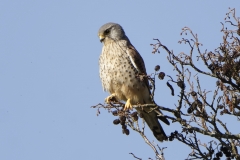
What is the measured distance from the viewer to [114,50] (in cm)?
541

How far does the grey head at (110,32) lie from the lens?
18.7ft

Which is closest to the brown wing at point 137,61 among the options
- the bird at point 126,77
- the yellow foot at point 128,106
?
the bird at point 126,77

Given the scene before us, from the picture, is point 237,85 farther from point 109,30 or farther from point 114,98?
point 109,30

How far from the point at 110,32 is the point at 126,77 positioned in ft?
2.69

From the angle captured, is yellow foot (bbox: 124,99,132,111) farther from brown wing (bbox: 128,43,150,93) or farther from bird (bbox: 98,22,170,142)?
brown wing (bbox: 128,43,150,93)

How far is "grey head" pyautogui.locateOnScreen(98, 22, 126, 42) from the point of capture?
5.71 meters

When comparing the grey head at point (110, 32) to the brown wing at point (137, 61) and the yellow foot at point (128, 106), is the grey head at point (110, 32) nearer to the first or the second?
the brown wing at point (137, 61)

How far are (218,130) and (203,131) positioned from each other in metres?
0.12

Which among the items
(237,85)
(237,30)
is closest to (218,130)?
(237,85)

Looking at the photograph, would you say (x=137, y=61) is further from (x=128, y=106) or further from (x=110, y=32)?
(x=110, y=32)

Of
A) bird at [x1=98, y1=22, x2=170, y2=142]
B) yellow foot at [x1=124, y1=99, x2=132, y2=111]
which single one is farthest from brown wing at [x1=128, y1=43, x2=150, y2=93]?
yellow foot at [x1=124, y1=99, x2=132, y2=111]

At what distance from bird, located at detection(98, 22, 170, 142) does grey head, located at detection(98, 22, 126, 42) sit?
0.46 ft

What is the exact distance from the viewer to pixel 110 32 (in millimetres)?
5781

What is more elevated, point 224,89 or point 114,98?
point 114,98
